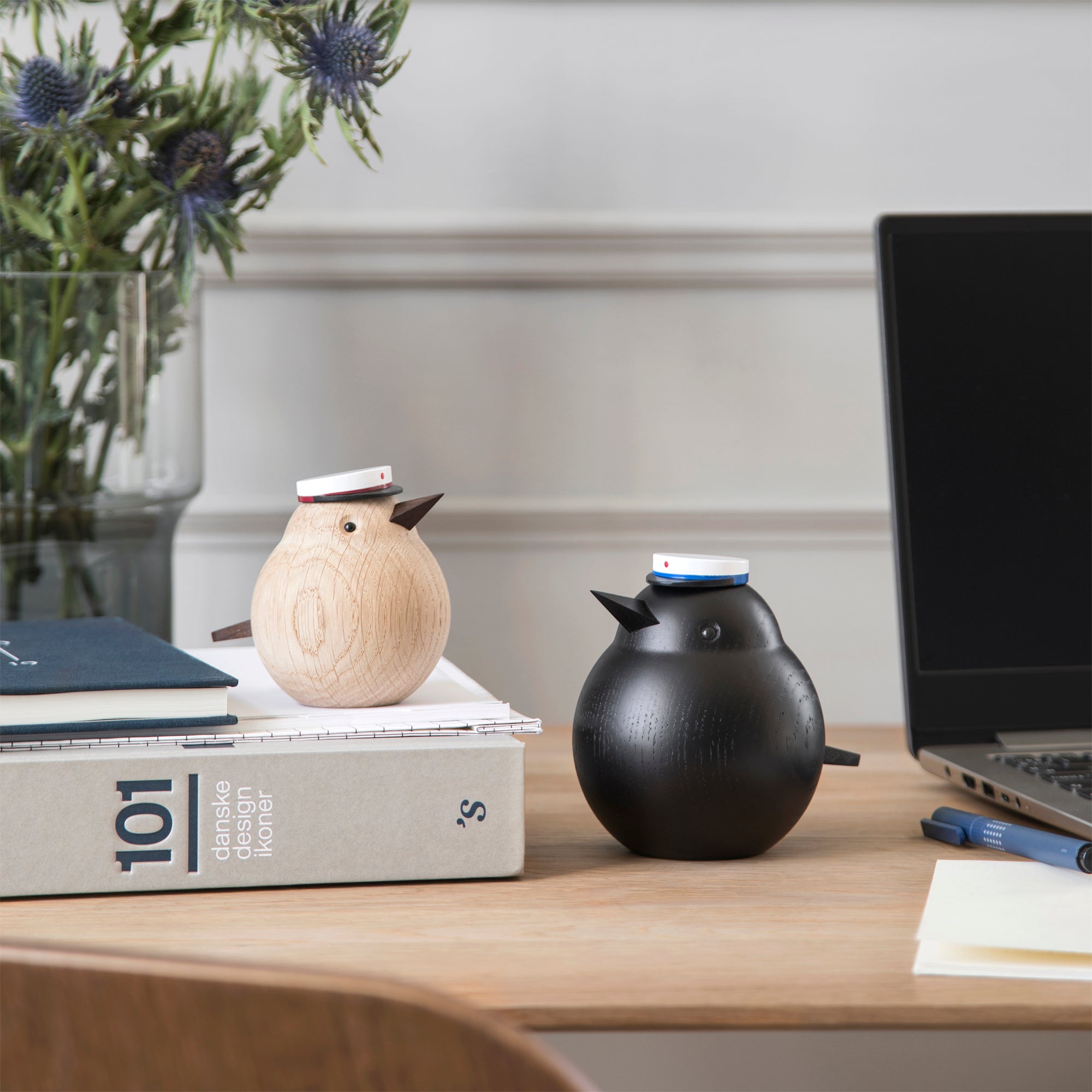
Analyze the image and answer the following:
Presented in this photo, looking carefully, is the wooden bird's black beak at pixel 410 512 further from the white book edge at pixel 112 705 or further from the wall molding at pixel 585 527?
the wall molding at pixel 585 527

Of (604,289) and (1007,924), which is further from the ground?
(604,289)

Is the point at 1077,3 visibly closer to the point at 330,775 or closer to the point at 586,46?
the point at 586,46

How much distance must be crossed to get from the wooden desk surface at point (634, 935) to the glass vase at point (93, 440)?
0.32 metres

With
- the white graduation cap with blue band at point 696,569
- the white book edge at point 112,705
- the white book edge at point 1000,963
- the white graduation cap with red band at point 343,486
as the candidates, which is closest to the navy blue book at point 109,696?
the white book edge at point 112,705

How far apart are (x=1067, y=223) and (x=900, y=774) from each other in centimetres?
41

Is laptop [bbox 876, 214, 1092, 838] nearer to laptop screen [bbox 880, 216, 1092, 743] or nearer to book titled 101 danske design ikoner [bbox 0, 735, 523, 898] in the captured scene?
laptop screen [bbox 880, 216, 1092, 743]

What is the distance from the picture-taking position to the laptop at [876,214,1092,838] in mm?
774

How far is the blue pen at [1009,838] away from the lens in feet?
1.84

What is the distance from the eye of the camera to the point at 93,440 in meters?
0.80

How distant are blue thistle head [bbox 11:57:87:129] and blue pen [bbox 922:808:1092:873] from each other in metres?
0.69

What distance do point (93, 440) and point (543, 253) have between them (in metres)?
0.41

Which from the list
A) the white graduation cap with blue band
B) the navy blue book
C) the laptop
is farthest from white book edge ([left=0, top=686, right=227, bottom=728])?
the laptop

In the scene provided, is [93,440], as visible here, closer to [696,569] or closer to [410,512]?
[410,512]

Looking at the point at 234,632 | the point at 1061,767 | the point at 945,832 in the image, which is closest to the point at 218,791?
the point at 234,632
